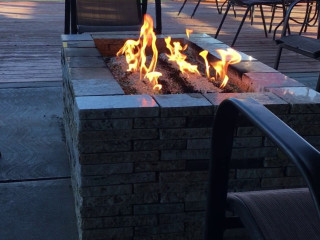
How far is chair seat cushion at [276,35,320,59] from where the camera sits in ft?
10.8

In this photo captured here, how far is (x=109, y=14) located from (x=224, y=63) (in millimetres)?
2020

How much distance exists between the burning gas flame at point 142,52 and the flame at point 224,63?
12.9 inches

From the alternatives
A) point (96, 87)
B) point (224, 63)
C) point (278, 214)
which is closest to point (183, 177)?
point (96, 87)

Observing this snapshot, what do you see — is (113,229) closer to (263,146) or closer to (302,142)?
(263,146)

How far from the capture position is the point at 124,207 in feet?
6.01

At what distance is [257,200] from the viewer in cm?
128

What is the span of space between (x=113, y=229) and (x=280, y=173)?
0.68 metres

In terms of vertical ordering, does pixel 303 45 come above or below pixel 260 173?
above

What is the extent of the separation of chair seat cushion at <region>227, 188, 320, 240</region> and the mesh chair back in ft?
9.72

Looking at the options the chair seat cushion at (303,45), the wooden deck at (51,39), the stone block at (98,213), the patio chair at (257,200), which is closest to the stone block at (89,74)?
the stone block at (98,213)

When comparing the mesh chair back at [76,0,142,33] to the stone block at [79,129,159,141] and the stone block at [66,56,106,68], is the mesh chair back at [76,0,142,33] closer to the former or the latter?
the stone block at [66,56,106,68]

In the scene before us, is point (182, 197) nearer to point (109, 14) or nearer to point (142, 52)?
point (142, 52)

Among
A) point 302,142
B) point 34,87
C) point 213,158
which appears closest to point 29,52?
point 34,87

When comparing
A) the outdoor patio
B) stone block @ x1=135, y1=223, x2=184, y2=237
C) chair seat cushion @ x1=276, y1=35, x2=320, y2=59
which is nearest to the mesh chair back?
the outdoor patio
